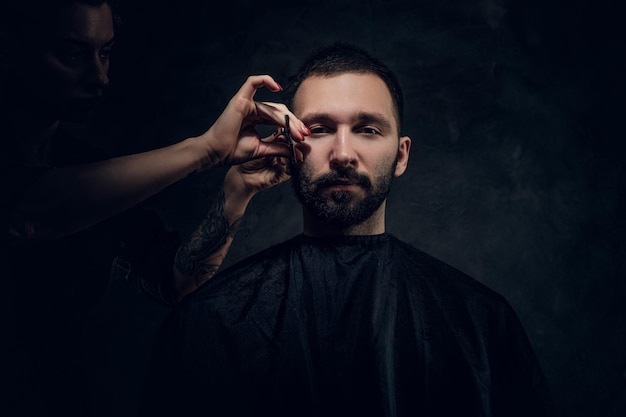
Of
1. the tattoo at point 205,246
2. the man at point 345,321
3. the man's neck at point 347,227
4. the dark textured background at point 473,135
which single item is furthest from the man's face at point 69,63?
the man's neck at point 347,227

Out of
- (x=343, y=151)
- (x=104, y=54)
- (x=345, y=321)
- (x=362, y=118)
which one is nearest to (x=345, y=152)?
(x=343, y=151)

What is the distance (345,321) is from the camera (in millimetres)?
1624

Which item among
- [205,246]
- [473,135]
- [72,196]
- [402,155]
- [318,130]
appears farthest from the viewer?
[473,135]

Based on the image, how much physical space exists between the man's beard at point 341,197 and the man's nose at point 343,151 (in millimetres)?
17

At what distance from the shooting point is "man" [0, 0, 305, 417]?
1.58 meters

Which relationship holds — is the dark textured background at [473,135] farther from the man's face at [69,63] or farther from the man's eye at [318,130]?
the man's eye at [318,130]

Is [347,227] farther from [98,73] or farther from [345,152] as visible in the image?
[98,73]

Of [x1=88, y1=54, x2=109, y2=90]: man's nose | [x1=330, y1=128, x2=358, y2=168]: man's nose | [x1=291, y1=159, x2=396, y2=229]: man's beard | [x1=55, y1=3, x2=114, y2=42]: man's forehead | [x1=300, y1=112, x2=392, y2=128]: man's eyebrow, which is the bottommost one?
[x1=291, y1=159, x2=396, y2=229]: man's beard

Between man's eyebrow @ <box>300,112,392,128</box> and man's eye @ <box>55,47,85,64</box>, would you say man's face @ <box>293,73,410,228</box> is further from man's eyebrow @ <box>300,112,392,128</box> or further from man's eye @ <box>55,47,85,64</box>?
man's eye @ <box>55,47,85,64</box>

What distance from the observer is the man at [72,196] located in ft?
5.17

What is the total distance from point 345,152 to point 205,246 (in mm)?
589

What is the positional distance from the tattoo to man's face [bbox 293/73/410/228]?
35 centimetres

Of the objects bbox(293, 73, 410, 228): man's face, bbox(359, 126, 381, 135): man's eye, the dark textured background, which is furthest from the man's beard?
the dark textured background

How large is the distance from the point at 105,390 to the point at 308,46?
4.62 ft
